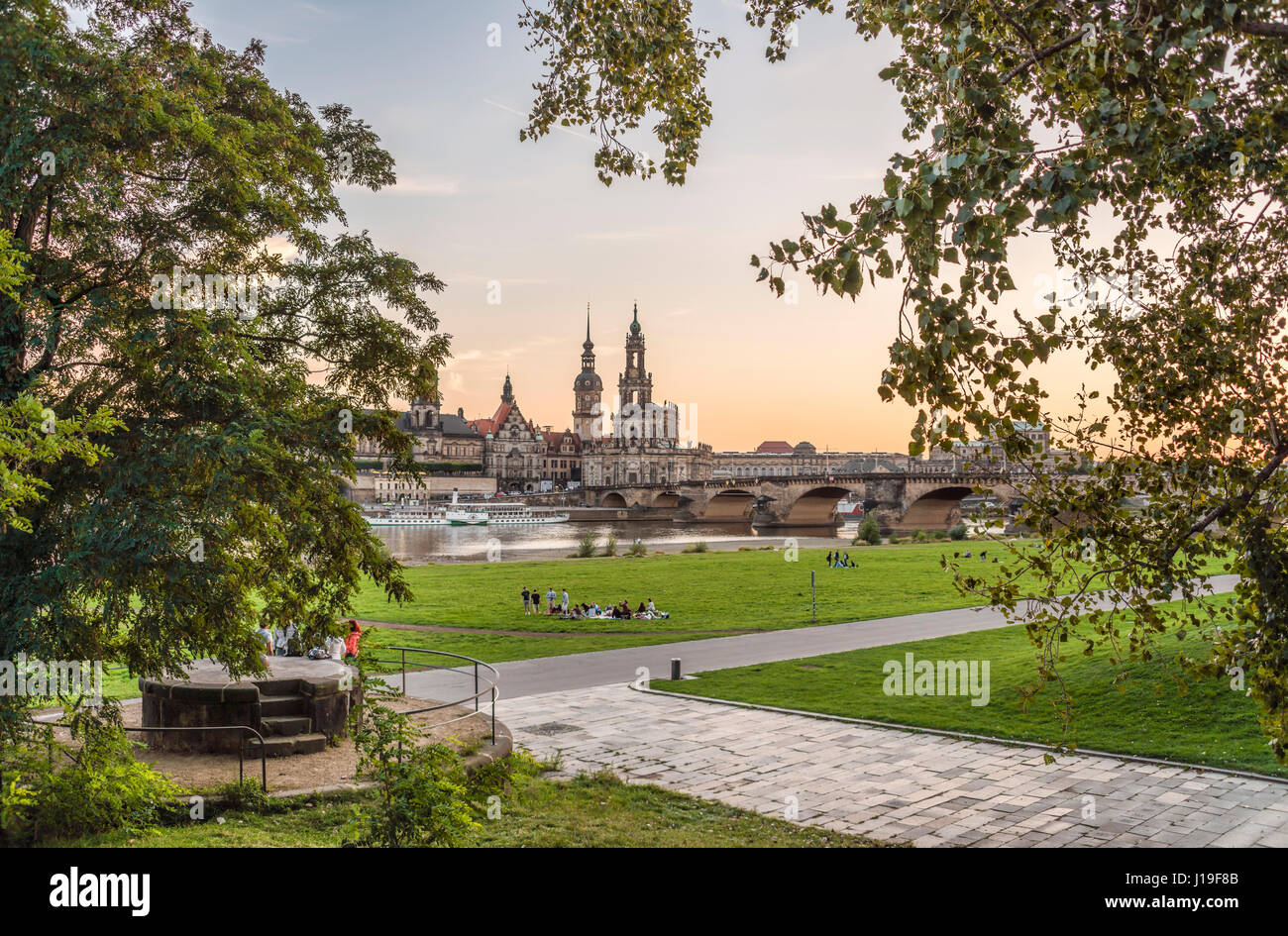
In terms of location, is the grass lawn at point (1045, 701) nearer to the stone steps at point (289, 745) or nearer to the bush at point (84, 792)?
the stone steps at point (289, 745)

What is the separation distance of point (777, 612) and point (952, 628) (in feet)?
19.3

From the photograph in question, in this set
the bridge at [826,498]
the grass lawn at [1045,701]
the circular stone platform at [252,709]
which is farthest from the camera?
the bridge at [826,498]

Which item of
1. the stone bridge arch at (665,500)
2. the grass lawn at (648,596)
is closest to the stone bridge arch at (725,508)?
the stone bridge arch at (665,500)

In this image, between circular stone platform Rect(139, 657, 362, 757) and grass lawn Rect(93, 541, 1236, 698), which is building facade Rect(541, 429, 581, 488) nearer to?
grass lawn Rect(93, 541, 1236, 698)

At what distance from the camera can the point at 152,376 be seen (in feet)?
27.2

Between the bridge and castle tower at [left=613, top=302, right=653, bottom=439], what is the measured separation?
239 ft

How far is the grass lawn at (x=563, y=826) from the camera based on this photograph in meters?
7.84

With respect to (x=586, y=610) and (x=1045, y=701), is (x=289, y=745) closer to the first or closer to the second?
(x=1045, y=701)

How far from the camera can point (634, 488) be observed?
5177 inches

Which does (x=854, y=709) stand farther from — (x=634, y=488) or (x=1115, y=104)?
(x=634, y=488)

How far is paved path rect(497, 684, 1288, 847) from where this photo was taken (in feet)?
29.5

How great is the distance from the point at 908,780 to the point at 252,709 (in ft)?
26.2

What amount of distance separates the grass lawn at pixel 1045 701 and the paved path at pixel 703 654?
1.18 meters
